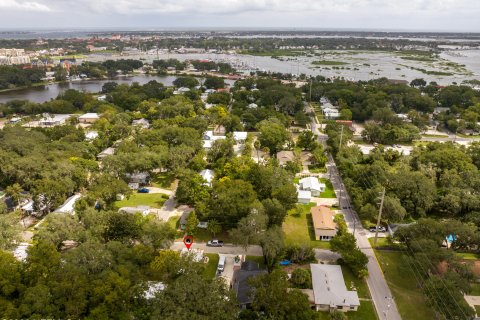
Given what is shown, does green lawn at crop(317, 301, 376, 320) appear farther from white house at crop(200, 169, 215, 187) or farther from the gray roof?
white house at crop(200, 169, 215, 187)

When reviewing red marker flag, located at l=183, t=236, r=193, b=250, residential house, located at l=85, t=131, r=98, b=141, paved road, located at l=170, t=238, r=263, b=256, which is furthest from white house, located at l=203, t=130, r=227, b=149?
paved road, located at l=170, t=238, r=263, b=256

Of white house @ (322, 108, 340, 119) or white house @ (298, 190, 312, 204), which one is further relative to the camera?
white house @ (322, 108, 340, 119)

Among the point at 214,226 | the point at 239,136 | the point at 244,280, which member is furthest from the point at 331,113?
the point at 244,280

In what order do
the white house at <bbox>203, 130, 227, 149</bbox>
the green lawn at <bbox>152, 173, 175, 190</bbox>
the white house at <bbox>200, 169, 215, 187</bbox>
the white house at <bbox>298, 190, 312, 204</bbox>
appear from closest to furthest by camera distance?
the white house at <bbox>298, 190, 312, 204</bbox> < the white house at <bbox>200, 169, 215, 187</bbox> < the green lawn at <bbox>152, 173, 175, 190</bbox> < the white house at <bbox>203, 130, 227, 149</bbox>

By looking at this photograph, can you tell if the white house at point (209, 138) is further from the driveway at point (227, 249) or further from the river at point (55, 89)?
the river at point (55, 89)

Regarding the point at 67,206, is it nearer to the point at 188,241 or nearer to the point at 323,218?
the point at 188,241

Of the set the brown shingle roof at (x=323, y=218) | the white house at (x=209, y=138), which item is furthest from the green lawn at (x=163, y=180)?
the brown shingle roof at (x=323, y=218)
